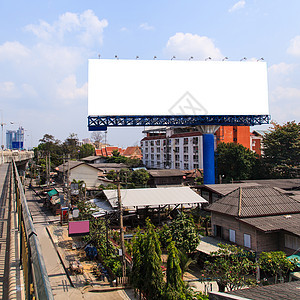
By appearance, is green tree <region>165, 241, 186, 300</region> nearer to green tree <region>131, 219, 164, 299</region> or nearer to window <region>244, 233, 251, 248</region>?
green tree <region>131, 219, 164, 299</region>

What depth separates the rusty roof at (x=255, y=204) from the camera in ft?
44.3

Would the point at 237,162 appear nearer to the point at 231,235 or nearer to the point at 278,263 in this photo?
the point at 231,235

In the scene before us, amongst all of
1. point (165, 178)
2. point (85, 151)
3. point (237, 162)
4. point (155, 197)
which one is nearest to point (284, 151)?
point (237, 162)

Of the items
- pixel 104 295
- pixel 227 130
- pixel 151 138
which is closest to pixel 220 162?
pixel 227 130

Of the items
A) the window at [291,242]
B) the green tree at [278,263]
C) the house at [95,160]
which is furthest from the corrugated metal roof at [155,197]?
the house at [95,160]

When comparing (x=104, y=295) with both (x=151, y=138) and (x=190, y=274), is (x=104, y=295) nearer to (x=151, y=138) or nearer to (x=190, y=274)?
(x=190, y=274)

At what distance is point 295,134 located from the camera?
32781 mm

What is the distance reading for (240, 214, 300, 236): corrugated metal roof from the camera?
1184 cm

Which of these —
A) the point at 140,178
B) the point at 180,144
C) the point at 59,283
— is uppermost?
the point at 180,144

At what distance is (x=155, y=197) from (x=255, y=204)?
7043 millimetres

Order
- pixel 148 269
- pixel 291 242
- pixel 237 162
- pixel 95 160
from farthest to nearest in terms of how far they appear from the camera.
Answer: pixel 95 160, pixel 237 162, pixel 291 242, pixel 148 269

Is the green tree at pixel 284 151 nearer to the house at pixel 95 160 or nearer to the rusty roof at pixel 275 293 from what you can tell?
the rusty roof at pixel 275 293

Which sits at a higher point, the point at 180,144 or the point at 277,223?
the point at 180,144

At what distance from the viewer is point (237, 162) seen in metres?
33.5
